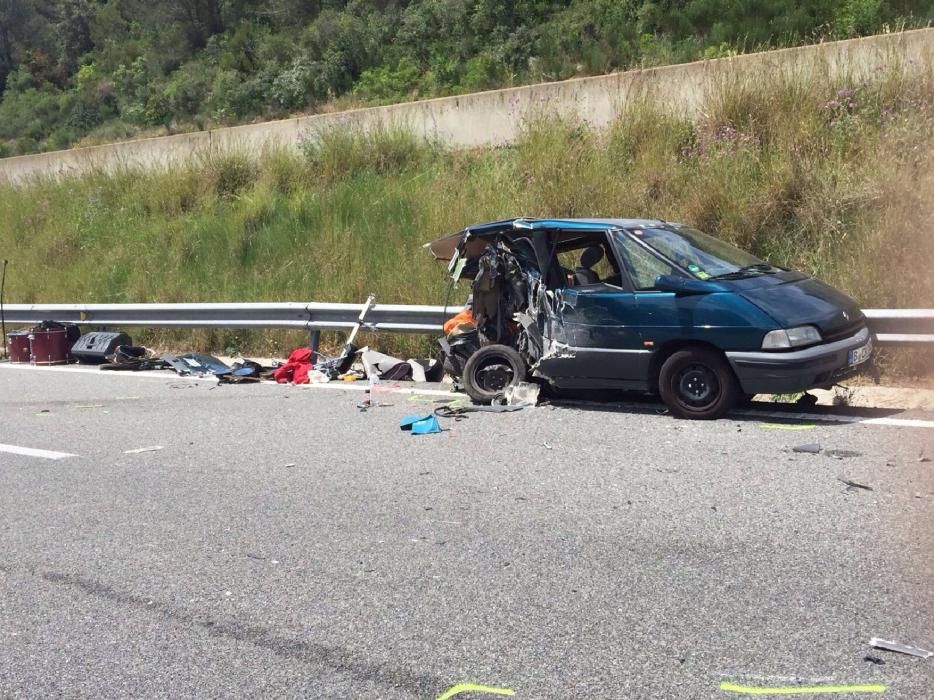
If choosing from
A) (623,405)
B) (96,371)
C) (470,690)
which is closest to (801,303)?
(623,405)

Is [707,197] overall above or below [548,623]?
above

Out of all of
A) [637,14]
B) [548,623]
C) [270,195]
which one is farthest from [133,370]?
[637,14]

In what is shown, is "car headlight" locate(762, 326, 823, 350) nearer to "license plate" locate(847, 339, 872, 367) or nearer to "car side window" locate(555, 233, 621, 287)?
"license plate" locate(847, 339, 872, 367)

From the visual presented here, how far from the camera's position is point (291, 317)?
12.8 m

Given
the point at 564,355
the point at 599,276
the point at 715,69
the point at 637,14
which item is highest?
the point at 637,14

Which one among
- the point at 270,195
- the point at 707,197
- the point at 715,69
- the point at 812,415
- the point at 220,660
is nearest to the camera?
the point at 220,660

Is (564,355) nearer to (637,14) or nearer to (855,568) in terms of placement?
(855,568)

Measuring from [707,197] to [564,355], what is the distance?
461 cm

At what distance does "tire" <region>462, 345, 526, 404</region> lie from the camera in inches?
364

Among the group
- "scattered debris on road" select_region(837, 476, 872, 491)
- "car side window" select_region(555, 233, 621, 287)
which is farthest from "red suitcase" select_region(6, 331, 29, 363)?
"scattered debris on road" select_region(837, 476, 872, 491)

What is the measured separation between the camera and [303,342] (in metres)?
13.9

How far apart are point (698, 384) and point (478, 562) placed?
356 centimetres

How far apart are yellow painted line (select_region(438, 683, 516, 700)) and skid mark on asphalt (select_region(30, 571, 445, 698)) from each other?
1.9 inches

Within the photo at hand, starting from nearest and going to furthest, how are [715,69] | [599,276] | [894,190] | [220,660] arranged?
[220,660]
[599,276]
[894,190]
[715,69]
